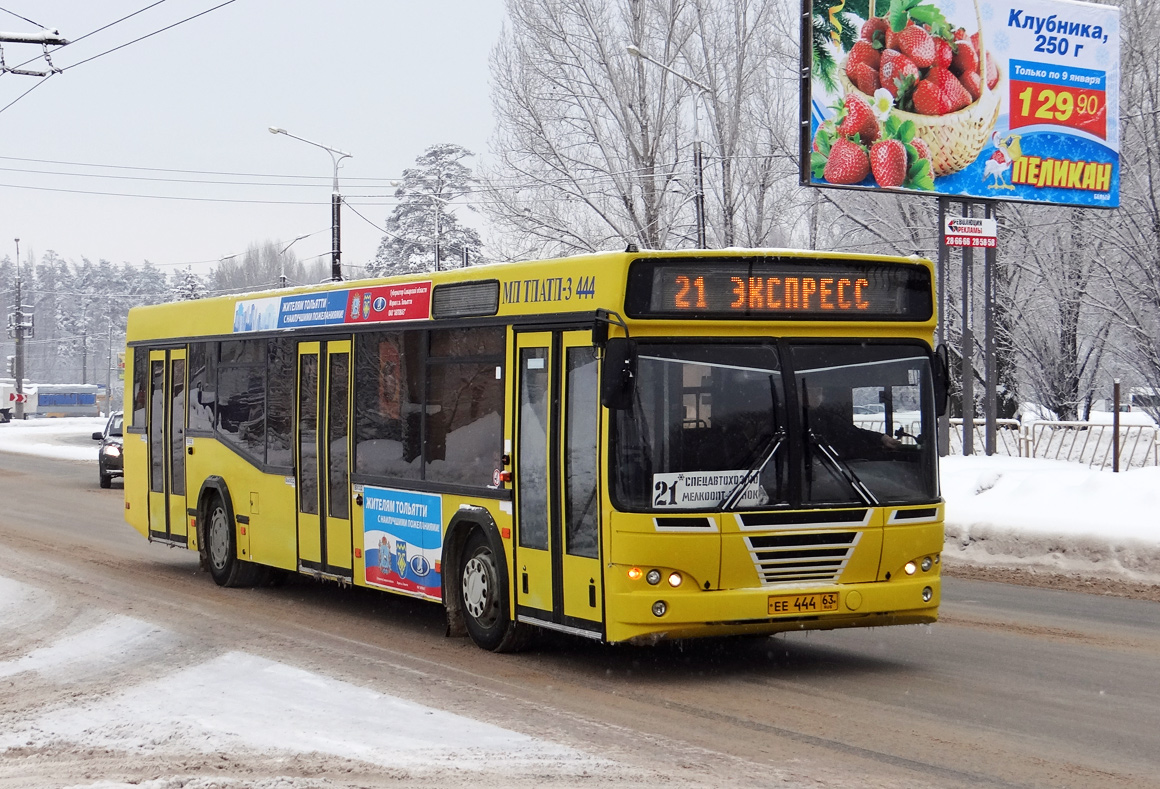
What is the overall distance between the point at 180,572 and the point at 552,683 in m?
8.34

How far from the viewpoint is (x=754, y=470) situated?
945 centimetres

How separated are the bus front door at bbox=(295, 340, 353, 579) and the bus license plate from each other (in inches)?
177

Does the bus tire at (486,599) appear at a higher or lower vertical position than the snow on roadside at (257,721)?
higher

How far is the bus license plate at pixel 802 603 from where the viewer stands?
939cm

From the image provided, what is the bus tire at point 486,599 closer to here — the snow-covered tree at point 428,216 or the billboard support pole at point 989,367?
the billboard support pole at point 989,367

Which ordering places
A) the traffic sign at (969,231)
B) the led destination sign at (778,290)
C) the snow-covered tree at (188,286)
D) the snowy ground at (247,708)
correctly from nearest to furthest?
the snowy ground at (247,708), the led destination sign at (778,290), the traffic sign at (969,231), the snow-covered tree at (188,286)

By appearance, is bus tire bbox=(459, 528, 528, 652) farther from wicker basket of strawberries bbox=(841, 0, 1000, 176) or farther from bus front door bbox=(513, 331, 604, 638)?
wicker basket of strawberries bbox=(841, 0, 1000, 176)

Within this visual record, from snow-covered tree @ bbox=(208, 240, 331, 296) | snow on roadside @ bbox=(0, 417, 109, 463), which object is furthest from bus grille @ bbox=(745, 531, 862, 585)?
snow-covered tree @ bbox=(208, 240, 331, 296)

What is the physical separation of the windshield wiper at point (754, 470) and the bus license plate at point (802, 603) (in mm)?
625

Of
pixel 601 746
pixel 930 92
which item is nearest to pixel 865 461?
pixel 601 746

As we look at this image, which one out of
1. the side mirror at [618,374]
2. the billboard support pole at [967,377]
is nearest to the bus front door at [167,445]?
the side mirror at [618,374]

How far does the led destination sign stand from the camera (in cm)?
952

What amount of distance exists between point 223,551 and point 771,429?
7.60m

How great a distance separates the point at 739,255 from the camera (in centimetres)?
971
